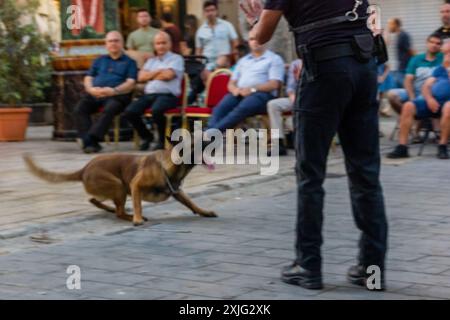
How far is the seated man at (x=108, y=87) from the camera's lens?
38.2 feet

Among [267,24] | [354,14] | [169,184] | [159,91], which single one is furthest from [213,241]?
[159,91]

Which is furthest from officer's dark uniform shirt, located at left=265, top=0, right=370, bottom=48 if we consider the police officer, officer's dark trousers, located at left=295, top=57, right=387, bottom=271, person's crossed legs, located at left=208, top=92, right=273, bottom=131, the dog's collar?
person's crossed legs, located at left=208, top=92, right=273, bottom=131

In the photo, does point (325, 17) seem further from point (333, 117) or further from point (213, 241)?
point (213, 241)

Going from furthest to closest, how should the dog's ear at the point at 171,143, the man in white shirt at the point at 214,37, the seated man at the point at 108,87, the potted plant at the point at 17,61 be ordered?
the man in white shirt at the point at 214,37 → the potted plant at the point at 17,61 → the seated man at the point at 108,87 → the dog's ear at the point at 171,143

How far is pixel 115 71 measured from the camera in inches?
461

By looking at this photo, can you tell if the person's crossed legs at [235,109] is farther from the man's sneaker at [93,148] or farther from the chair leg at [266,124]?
the man's sneaker at [93,148]

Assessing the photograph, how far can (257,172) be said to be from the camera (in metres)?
9.58

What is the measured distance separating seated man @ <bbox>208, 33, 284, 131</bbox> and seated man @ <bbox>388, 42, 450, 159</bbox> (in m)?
1.57

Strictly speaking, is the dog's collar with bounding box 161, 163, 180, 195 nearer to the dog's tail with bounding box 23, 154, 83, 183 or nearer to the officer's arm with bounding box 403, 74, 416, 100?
the dog's tail with bounding box 23, 154, 83, 183

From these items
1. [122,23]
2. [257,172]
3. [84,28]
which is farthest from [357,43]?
[122,23]

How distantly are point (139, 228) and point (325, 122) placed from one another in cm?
261

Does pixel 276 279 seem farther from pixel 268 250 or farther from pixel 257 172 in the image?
pixel 257 172

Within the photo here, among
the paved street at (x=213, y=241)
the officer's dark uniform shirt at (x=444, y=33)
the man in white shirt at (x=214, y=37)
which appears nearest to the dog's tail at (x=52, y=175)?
the paved street at (x=213, y=241)

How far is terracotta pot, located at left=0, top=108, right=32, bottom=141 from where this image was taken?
12836mm
